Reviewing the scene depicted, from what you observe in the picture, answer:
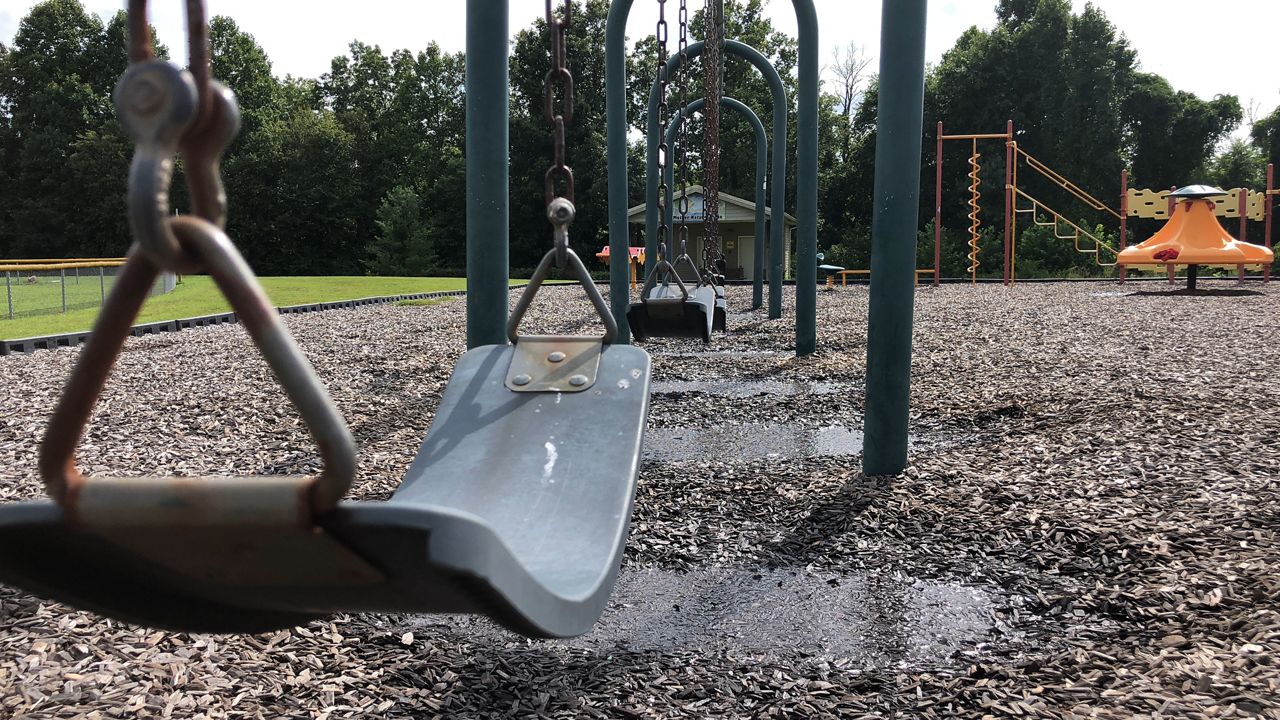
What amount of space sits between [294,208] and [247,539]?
41.3 metres

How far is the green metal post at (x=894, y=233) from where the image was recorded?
3.46 metres

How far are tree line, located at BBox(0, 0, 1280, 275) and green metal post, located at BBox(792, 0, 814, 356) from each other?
2385 centimetres

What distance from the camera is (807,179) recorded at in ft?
22.9

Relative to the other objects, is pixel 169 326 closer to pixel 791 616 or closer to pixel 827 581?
pixel 827 581

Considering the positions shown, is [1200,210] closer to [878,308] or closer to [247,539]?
[878,308]

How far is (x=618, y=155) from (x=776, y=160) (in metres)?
4.21

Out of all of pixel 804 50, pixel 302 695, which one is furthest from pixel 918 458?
pixel 804 50

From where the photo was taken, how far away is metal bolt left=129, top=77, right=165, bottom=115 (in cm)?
86

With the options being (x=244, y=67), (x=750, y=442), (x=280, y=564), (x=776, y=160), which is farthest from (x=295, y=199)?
(x=280, y=564)

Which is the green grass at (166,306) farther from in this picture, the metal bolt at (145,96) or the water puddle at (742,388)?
the metal bolt at (145,96)

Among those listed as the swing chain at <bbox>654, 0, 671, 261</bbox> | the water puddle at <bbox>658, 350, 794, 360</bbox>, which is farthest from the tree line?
the swing chain at <bbox>654, 0, 671, 261</bbox>

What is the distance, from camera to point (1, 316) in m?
12.1

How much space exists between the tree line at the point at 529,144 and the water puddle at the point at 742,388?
2529 centimetres

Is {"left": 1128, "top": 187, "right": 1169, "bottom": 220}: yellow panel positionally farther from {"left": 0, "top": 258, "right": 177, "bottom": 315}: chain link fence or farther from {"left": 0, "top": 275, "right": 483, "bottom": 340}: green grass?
{"left": 0, "top": 258, "right": 177, "bottom": 315}: chain link fence
